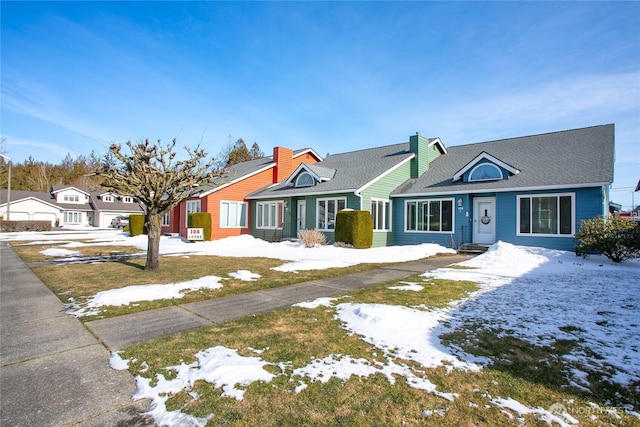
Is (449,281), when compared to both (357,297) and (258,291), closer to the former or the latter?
(357,297)

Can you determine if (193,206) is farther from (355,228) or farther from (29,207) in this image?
(29,207)

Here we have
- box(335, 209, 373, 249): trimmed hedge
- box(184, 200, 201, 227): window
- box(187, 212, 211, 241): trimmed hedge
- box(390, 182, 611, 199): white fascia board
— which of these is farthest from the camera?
box(184, 200, 201, 227): window

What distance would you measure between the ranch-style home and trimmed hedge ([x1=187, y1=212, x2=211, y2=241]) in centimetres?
317

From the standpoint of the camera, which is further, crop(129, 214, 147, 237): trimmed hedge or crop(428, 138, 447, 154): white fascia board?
crop(129, 214, 147, 237): trimmed hedge

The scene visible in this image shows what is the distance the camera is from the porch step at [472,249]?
576 inches

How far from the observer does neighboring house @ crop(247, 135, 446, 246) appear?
17.4 meters

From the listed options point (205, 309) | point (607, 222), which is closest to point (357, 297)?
point (205, 309)

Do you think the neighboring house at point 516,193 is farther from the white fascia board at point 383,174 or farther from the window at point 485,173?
the white fascia board at point 383,174

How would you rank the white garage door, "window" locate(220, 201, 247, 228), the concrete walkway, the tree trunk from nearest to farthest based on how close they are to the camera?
the concrete walkway < the tree trunk < "window" locate(220, 201, 247, 228) < the white garage door

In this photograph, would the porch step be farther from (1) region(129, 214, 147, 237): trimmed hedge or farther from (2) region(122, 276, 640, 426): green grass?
(1) region(129, 214, 147, 237): trimmed hedge

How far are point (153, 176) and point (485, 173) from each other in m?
14.1

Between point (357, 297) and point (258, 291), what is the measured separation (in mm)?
2160

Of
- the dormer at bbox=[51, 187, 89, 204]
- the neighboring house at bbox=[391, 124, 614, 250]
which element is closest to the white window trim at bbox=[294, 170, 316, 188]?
the neighboring house at bbox=[391, 124, 614, 250]

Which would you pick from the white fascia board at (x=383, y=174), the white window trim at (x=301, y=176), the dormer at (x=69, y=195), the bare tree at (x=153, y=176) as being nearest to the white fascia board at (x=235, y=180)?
the white window trim at (x=301, y=176)
